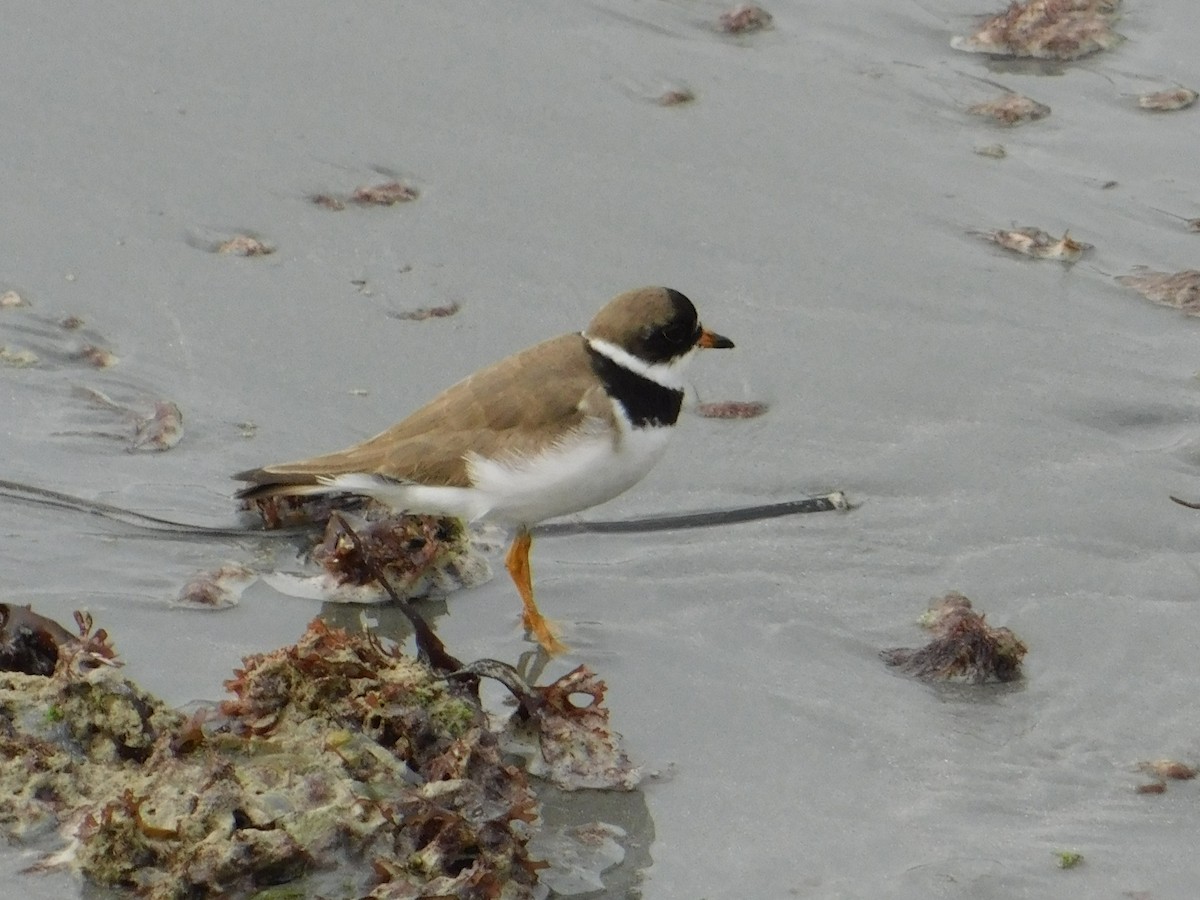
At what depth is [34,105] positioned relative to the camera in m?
7.25

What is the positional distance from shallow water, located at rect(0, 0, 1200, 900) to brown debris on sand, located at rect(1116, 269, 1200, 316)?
0.24ft

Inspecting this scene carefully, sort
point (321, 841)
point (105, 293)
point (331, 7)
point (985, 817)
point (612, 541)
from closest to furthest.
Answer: point (321, 841) → point (985, 817) → point (612, 541) → point (105, 293) → point (331, 7)

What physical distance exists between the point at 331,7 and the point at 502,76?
3.15 ft

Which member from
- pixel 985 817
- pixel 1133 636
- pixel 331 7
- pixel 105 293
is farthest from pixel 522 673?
pixel 331 7

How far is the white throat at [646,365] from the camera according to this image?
5.20 metres

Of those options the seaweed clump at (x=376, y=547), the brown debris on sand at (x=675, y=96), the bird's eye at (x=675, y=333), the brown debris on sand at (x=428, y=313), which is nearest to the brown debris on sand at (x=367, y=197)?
the brown debris on sand at (x=428, y=313)

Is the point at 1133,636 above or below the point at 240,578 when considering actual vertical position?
above

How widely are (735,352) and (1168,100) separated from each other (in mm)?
2649

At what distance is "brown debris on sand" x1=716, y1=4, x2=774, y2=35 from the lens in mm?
8078

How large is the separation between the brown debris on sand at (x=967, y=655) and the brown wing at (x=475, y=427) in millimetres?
1172

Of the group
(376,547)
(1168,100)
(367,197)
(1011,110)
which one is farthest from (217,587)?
(1168,100)

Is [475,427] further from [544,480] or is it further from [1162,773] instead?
[1162,773]

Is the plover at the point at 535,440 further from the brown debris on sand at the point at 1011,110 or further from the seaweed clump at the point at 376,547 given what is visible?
the brown debris on sand at the point at 1011,110

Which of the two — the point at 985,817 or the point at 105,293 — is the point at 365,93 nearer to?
the point at 105,293
